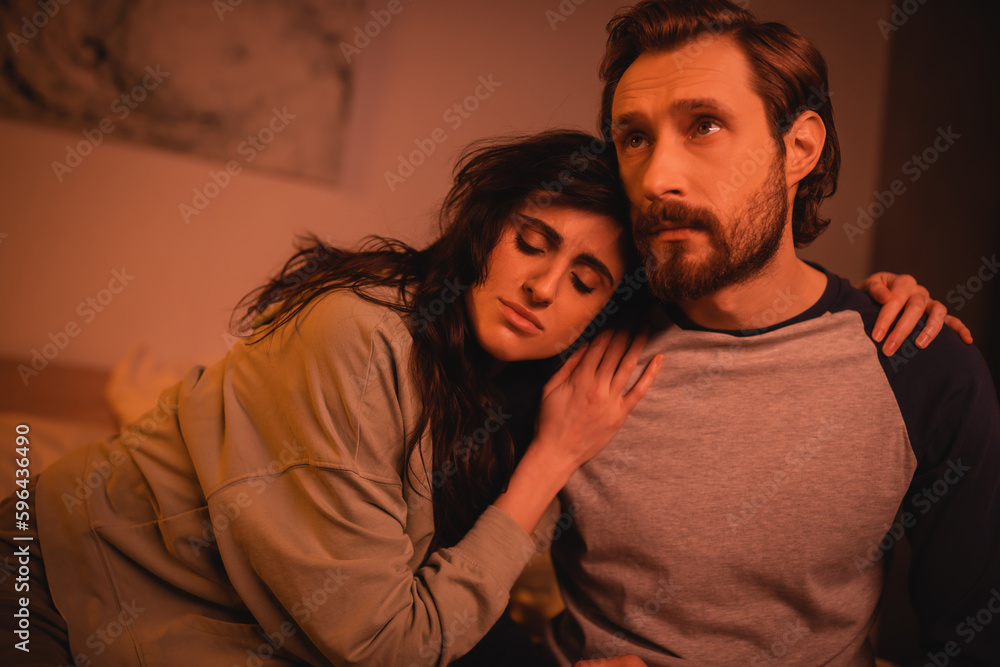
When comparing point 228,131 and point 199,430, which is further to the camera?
point 228,131

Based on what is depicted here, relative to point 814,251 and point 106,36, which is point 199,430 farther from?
point 814,251

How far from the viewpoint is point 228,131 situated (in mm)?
1876

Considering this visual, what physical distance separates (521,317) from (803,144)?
633 millimetres

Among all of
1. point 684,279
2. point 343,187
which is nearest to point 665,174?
point 684,279

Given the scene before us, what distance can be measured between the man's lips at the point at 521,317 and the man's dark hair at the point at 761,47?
535 mm

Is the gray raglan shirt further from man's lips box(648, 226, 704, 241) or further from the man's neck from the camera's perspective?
man's lips box(648, 226, 704, 241)

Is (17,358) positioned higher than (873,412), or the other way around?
(873,412)

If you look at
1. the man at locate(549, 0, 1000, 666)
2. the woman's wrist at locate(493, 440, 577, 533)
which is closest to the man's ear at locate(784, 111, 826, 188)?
the man at locate(549, 0, 1000, 666)

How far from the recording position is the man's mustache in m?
1.09

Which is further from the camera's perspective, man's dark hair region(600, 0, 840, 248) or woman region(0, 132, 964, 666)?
man's dark hair region(600, 0, 840, 248)

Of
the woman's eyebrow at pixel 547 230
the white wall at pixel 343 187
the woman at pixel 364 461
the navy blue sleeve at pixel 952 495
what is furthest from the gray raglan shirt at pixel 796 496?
the white wall at pixel 343 187

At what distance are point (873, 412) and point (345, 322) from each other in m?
0.96

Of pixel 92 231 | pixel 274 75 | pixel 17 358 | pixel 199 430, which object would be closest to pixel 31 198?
pixel 92 231

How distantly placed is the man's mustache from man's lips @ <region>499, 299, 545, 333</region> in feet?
0.86
